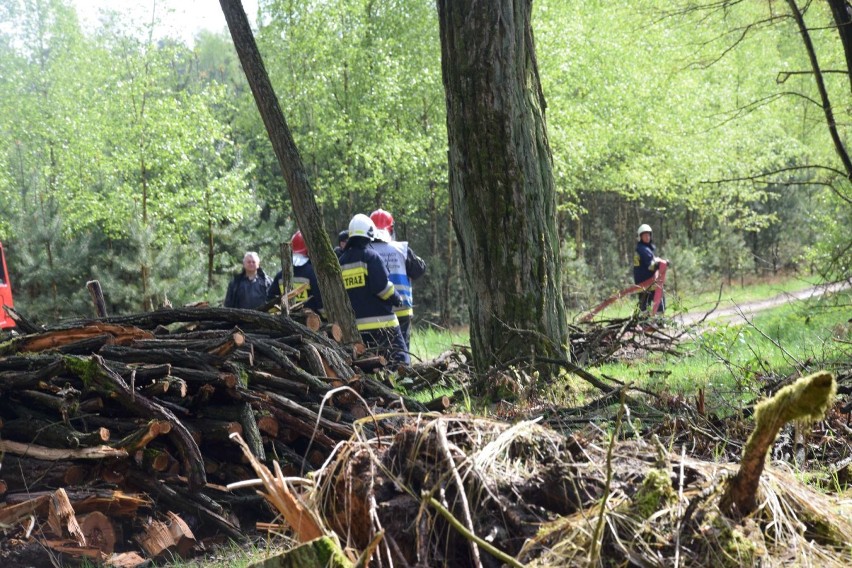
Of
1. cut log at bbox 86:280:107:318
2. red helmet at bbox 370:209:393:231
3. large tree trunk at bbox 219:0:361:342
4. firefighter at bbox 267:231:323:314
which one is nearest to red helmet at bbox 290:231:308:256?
firefighter at bbox 267:231:323:314

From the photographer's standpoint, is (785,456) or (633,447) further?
(785,456)

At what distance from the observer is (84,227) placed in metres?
24.5

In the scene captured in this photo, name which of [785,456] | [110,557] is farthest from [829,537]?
[110,557]

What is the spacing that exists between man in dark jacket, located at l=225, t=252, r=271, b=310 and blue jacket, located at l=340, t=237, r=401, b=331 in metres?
2.88

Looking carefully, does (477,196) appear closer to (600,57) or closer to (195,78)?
(600,57)

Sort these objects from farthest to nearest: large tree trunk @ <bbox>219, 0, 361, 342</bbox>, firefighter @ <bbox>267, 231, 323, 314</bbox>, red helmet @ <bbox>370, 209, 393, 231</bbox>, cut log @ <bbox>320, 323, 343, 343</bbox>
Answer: red helmet @ <bbox>370, 209, 393, 231</bbox>, firefighter @ <bbox>267, 231, 323, 314</bbox>, large tree trunk @ <bbox>219, 0, 361, 342</bbox>, cut log @ <bbox>320, 323, 343, 343</bbox>

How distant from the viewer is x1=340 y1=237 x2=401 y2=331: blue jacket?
10164mm

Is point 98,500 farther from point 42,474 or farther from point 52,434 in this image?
point 52,434

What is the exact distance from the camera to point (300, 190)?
9.27 metres

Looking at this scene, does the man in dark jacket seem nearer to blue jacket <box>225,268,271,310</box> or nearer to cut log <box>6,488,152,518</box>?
blue jacket <box>225,268,271,310</box>

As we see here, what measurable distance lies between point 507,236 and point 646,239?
12433 mm

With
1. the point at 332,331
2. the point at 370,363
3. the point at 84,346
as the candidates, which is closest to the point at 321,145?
the point at 332,331

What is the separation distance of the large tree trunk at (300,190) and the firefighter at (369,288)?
94 cm

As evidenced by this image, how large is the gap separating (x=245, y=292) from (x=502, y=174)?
6357mm
